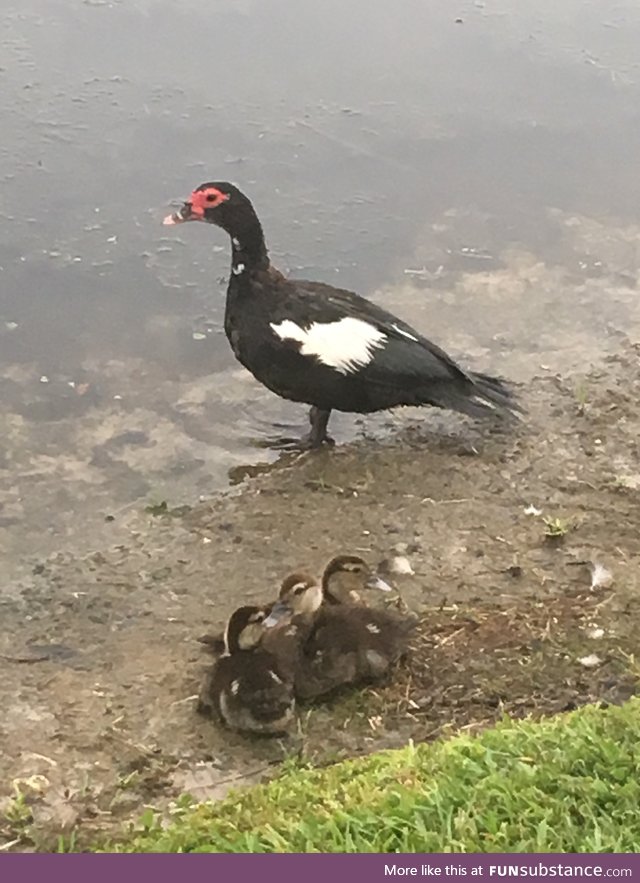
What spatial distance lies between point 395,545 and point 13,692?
1734 millimetres

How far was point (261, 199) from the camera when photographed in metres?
7.78

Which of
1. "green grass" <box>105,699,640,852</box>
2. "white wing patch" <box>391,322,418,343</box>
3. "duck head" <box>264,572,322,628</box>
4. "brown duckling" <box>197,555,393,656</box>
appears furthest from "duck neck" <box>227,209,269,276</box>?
"green grass" <box>105,699,640,852</box>

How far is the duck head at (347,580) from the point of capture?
4.68 m

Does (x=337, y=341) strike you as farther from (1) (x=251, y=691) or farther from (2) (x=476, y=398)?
(1) (x=251, y=691)

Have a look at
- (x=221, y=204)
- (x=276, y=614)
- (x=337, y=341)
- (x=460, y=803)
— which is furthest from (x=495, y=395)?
(x=460, y=803)

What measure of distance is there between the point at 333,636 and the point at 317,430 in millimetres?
1857

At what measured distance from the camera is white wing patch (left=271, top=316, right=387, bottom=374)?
225 inches

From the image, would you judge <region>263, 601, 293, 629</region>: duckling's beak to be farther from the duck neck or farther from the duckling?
the duck neck

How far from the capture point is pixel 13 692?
4336 millimetres

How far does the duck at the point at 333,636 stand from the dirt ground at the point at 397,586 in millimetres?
93

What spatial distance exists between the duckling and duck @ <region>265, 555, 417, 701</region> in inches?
3.8

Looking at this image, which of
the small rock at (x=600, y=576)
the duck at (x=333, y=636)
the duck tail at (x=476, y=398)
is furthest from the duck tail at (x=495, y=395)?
the duck at (x=333, y=636)

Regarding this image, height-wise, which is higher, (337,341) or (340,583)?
(337,341)

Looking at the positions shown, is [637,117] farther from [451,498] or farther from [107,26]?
[451,498]
